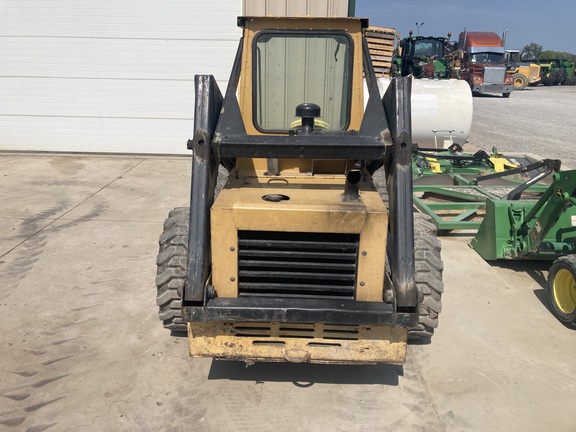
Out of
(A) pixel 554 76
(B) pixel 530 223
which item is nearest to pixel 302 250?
(B) pixel 530 223

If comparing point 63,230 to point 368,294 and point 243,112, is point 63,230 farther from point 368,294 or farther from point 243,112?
point 368,294

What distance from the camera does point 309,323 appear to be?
285 centimetres

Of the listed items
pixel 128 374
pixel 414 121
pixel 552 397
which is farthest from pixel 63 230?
pixel 414 121

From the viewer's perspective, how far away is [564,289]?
4.24 meters

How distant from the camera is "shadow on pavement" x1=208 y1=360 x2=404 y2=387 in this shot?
3.33 metres

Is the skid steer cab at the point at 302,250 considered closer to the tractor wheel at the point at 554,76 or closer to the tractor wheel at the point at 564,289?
the tractor wheel at the point at 564,289

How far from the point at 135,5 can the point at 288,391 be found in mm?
9098

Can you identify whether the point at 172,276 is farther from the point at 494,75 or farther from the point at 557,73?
the point at 557,73

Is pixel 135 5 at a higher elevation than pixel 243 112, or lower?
higher

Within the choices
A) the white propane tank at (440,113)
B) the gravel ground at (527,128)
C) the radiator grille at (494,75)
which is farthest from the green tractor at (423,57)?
the white propane tank at (440,113)

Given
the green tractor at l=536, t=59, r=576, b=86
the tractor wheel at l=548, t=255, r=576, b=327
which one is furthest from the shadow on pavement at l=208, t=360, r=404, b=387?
the green tractor at l=536, t=59, r=576, b=86

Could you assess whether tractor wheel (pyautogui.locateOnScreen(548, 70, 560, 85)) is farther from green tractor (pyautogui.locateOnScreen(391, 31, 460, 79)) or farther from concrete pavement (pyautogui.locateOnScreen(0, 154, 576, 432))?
concrete pavement (pyautogui.locateOnScreen(0, 154, 576, 432))

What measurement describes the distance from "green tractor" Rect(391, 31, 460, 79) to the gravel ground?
2187 millimetres

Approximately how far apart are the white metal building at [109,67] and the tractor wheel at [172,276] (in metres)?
7.21
